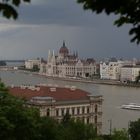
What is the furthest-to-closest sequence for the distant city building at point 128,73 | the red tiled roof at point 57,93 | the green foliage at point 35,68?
1. the green foliage at point 35,68
2. the distant city building at point 128,73
3. the red tiled roof at point 57,93

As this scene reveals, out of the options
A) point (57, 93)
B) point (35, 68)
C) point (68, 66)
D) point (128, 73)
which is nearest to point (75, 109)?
point (57, 93)

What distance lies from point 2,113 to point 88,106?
12835mm

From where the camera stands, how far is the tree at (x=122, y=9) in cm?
156

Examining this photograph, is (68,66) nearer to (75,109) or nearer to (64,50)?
(64,50)

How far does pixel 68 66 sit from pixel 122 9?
66671mm

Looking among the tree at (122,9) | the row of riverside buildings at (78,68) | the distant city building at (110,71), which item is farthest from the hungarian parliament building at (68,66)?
the tree at (122,9)

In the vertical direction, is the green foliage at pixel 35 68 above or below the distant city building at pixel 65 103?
above

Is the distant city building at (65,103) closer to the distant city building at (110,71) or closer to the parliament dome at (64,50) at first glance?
the distant city building at (110,71)

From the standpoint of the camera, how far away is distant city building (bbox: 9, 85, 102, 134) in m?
18.7

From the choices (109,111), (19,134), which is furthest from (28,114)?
(109,111)

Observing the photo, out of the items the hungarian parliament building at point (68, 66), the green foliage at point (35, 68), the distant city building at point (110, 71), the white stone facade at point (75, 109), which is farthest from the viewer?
the green foliage at point (35, 68)

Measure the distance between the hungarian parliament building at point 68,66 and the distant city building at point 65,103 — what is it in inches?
1870

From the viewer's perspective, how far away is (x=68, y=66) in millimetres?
68312

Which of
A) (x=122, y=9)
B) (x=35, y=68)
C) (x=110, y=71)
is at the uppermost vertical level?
(x=35, y=68)
